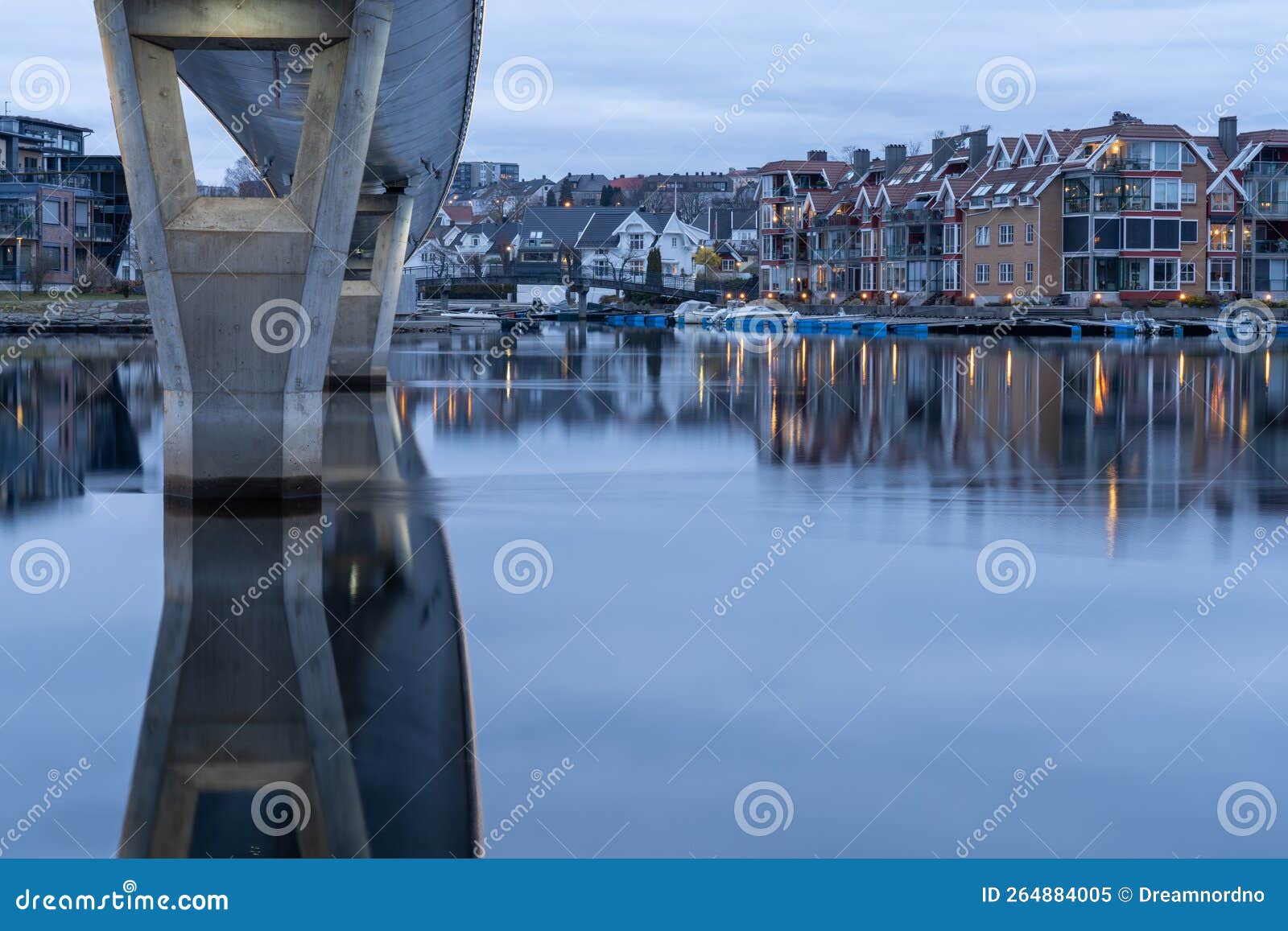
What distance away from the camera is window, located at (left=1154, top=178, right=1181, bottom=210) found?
89.5 m

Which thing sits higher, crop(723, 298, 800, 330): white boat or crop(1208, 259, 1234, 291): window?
crop(1208, 259, 1234, 291): window

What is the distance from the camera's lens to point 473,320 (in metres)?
99.6

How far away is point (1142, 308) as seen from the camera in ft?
285

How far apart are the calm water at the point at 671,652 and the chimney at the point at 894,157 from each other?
90469mm

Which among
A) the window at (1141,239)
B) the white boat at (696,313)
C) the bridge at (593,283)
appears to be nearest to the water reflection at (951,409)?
the window at (1141,239)

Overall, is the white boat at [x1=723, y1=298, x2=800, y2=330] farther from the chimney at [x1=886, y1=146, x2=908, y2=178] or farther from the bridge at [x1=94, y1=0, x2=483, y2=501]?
the bridge at [x1=94, y1=0, x2=483, y2=501]

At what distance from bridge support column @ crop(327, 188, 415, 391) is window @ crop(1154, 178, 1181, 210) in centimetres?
5403

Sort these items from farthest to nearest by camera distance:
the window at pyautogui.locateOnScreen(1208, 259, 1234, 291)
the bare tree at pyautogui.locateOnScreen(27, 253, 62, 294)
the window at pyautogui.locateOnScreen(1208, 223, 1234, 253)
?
the bare tree at pyautogui.locateOnScreen(27, 253, 62, 294) < the window at pyautogui.locateOnScreen(1208, 259, 1234, 291) < the window at pyautogui.locateOnScreen(1208, 223, 1234, 253)

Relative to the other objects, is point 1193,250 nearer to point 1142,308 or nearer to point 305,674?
point 1142,308

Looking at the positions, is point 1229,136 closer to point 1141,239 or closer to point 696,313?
point 1141,239

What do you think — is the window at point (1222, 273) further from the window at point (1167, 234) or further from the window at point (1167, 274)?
the window at point (1167, 234)

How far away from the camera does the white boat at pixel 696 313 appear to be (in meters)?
103

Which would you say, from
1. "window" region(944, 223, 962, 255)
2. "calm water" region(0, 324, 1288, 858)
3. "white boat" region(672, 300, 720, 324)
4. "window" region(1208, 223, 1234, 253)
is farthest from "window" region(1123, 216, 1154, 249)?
"calm water" region(0, 324, 1288, 858)

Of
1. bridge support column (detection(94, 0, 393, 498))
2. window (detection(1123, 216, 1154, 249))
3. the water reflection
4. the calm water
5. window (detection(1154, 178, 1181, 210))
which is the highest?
window (detection(1154, 178, 1181, 210))
